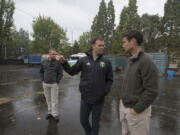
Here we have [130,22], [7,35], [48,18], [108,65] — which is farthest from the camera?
[48,18]

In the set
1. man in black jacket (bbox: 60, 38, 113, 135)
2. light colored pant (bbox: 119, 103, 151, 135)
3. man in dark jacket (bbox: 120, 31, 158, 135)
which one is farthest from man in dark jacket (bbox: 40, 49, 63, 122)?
light colored pant (bbox: 119, 103, 151, 135)

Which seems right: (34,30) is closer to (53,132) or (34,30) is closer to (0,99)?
(0,99)

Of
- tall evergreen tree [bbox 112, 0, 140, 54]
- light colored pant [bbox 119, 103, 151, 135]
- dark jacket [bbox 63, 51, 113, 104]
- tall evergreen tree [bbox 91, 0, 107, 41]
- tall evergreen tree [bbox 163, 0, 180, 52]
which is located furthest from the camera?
tall evergreen tree [bbox 91, 0, 107, 41]

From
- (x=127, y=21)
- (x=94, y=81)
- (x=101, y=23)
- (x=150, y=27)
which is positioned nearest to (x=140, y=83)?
(x=94, y=81)

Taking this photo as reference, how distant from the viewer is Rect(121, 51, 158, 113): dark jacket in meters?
1.47

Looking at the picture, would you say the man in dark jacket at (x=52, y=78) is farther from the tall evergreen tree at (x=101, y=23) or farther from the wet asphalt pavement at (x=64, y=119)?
the tall evergreen tree at (x=101, y=23)

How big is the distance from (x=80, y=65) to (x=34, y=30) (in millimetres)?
26492

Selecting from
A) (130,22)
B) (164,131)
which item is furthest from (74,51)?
(164,131)

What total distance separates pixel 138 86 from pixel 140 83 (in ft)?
0.15

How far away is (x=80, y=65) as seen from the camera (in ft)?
7.64

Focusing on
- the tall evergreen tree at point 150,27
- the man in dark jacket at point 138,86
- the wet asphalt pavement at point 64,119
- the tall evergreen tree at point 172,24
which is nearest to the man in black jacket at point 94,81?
the man in dark jacket at point 138,86

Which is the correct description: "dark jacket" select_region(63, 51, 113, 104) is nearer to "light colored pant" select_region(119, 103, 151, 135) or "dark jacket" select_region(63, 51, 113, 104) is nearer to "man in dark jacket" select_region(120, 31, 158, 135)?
"man in dark jacket" select_region(120, 31, 158, 135)

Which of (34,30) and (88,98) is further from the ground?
(34,30)

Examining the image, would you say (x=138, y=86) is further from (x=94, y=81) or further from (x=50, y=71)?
(x=50, y=71)
